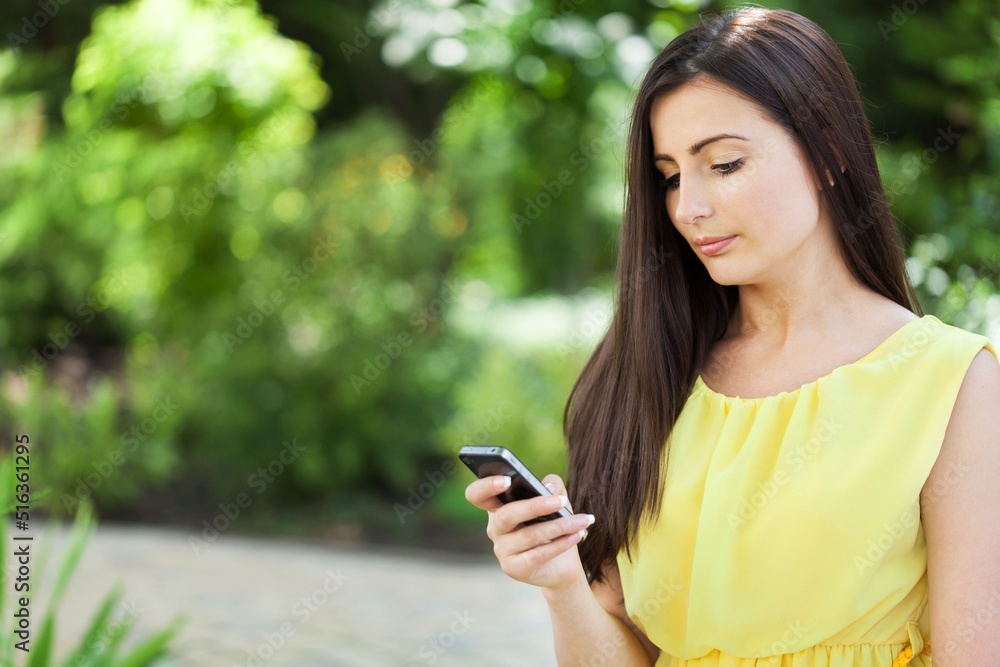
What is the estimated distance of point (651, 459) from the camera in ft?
4.72

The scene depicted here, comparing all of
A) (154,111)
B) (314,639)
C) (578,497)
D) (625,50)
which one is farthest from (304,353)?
(578,497)

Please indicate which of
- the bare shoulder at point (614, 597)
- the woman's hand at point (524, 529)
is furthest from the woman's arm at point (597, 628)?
the woman's hand at point (524, 529)

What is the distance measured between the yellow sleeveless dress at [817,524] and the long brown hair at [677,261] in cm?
10

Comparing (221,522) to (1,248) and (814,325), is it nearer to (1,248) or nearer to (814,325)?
(1,248)

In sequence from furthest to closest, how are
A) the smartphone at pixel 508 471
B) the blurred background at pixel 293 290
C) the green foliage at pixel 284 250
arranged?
the green foliage at pixel 284 250 → the blurred background at pixel 293 290 → the smartphone at pixel 508 471

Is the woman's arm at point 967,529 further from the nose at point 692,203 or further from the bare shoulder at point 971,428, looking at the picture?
the nose at point 692,203

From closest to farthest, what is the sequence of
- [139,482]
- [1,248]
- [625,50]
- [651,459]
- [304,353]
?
[651,459], [625,50], [304,353], [139,482], [1,248]

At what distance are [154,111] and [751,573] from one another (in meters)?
6.82

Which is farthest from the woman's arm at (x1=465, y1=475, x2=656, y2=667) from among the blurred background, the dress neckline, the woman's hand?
the blurred background

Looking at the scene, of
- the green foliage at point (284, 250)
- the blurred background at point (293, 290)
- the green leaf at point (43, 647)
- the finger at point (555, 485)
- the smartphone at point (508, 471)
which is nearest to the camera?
the smartphone at point (508, 471)

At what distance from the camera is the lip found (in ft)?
4.46

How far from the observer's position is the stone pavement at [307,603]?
15.1 feet

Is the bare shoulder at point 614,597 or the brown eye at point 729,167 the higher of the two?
the brown eye at point 729,167

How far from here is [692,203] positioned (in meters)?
1.35
